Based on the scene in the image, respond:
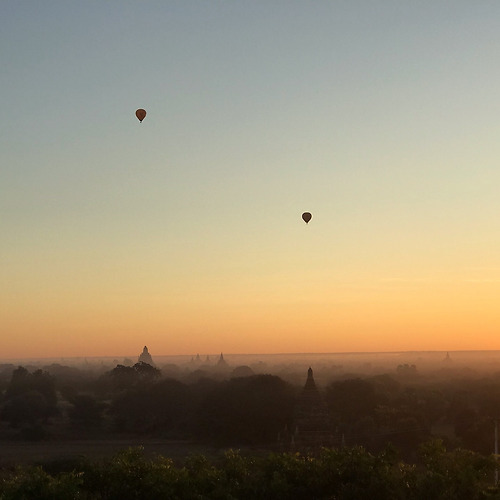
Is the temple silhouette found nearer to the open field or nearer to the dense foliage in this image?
the open field

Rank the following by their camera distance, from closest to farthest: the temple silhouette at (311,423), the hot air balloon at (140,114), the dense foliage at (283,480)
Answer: the dense foliage at (283,480), the hot air balloon at (140,114), the temple silhouette at (311,423)

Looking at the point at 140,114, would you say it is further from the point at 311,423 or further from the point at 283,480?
the point at 283,480

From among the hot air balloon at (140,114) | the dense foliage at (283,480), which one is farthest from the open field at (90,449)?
the dense foliage at (283,480)

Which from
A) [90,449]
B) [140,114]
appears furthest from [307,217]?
[90,449]

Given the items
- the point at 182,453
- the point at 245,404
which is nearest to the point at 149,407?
the point at 245,404

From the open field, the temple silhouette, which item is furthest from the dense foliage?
the open field

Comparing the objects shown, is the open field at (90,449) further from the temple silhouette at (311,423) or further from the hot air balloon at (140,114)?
the hot air balloon at (140,114)

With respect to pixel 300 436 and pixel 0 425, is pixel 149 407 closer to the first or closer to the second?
pixel 0 425

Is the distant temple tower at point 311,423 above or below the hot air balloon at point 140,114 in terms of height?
below

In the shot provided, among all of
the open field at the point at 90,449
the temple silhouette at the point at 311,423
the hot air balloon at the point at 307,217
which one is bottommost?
the open field at the point at 90,449
